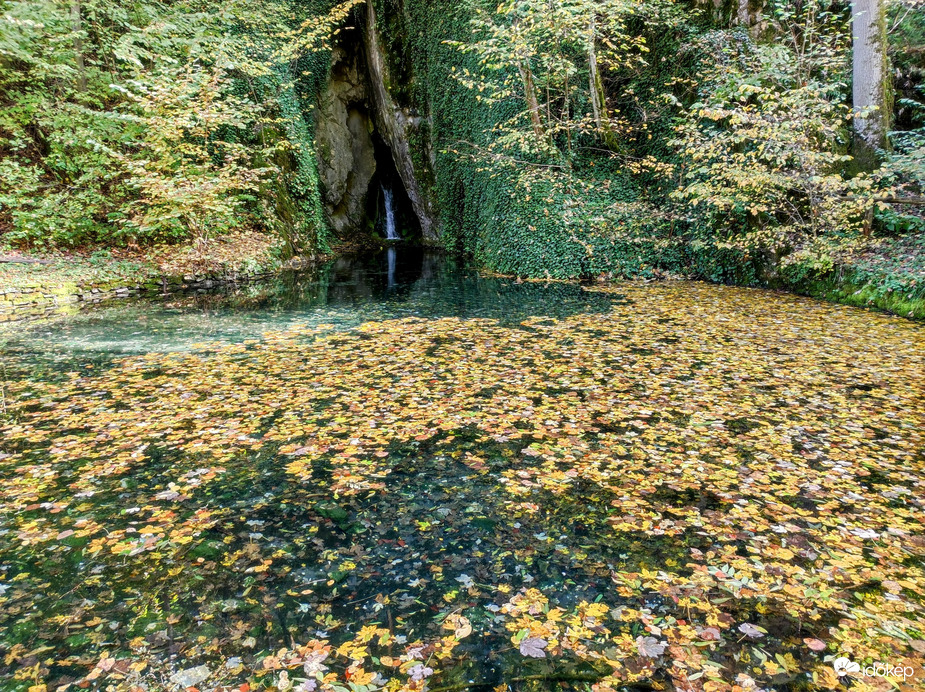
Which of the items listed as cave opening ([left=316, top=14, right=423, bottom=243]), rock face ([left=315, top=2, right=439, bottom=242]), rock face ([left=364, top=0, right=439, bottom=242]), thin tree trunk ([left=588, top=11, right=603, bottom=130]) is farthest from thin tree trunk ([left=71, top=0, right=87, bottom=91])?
thin tree trunk ([left=588, top=11, right=603, bottom=130])

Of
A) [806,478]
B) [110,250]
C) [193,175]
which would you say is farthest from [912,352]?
[110,250]

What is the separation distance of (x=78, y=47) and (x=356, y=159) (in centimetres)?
1193

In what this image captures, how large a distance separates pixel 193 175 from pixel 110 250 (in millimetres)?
2692

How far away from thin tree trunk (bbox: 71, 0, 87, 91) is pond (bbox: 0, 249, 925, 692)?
9.85m

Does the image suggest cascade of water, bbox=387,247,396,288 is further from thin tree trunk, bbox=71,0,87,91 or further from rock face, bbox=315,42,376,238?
thin tree trunk, bbox=71,0,87,91

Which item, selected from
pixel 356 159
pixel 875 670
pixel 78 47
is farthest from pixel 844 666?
pixel 356 159

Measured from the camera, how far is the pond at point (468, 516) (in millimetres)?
2547

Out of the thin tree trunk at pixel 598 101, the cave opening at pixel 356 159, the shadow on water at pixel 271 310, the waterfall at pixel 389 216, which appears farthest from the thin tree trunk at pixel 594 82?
the waterfall at pixel 389 216

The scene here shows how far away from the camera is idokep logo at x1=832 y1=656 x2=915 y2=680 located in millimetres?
2365

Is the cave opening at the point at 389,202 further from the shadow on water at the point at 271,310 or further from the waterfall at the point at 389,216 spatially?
the shadow on water at the point at 271,310

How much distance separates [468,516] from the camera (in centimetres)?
368

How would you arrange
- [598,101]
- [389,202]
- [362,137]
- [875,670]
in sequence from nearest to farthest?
[875,670]
[598,101]
[362,137]
[389,202]

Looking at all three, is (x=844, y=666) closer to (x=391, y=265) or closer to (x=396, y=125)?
→ (x=391, y=265)

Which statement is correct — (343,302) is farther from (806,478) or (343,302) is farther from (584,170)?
(806,478)
